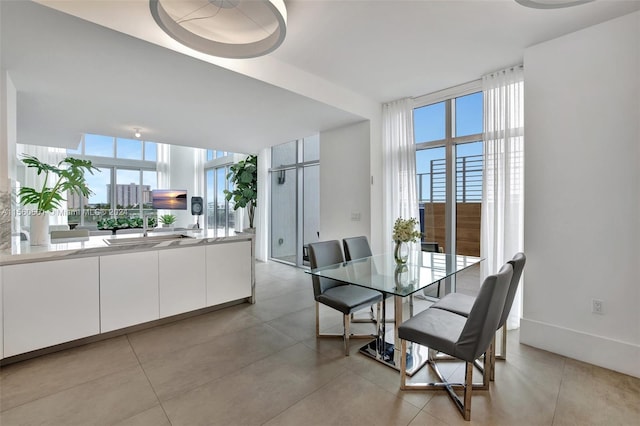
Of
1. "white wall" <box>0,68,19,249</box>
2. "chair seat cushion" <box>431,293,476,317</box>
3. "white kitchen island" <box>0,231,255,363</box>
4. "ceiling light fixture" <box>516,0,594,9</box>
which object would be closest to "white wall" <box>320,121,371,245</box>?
"white kitchen island" <box>0,231,255,363</box>

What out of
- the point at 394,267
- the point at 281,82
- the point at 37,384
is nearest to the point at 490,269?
the point at 394,267

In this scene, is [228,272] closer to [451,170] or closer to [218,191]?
[451,170]

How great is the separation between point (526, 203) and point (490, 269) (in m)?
0.84

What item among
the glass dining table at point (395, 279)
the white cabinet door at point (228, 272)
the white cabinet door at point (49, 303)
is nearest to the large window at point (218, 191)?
the white cabinet door at point (228, 272)

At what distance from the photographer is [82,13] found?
1.87 meters

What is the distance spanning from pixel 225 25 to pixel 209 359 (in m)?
2.63

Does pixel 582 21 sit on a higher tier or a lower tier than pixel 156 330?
higher

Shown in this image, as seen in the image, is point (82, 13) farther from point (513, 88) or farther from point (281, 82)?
point (513, 88)

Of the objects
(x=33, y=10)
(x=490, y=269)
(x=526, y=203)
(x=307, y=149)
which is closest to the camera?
(x=33, y=10)

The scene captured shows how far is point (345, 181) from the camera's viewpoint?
4.38m

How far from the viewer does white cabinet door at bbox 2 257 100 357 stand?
88.9 inches

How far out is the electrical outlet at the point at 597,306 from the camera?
7.66 ft

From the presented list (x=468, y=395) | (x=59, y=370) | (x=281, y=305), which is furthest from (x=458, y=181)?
(x=59, y=370)

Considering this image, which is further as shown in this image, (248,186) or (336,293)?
(248,186)
